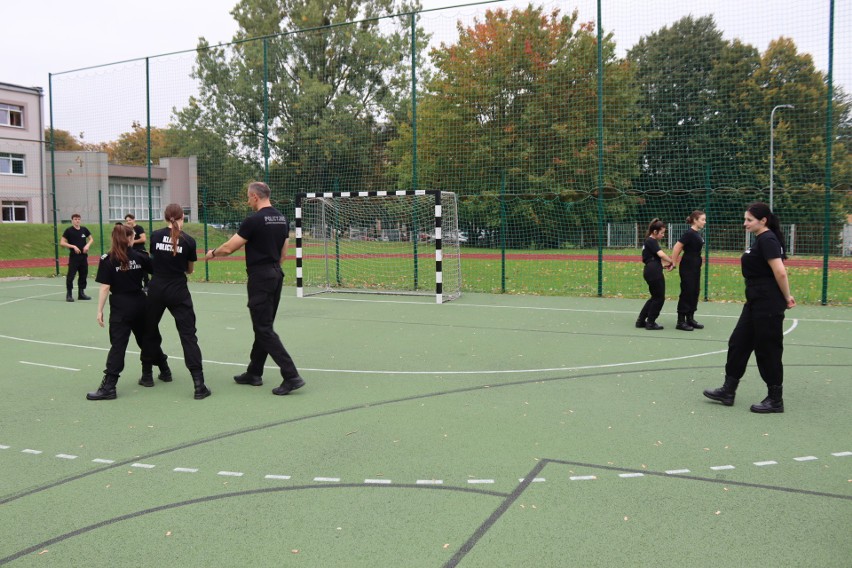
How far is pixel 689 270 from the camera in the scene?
10055mm

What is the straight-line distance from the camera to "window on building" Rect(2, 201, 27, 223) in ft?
134

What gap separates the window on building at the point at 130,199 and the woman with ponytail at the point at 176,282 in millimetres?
44325

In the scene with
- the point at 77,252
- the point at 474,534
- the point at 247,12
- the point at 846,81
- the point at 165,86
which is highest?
the point at 247,12

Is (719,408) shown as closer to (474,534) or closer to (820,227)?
(474,534)

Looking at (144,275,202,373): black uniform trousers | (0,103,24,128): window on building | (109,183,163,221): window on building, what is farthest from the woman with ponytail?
(109,183,163,221): window on building

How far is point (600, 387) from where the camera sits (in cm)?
664

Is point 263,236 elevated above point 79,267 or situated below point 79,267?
above

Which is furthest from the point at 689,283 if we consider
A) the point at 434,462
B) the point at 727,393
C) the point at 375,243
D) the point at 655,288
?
the point at 375,243

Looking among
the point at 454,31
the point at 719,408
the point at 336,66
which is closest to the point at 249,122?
the point at 336,66

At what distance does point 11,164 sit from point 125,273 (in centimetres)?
4039

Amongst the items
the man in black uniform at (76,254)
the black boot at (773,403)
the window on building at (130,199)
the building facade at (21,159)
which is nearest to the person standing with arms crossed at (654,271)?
the black boot at (773,403)

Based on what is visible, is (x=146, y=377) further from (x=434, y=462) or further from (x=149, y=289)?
(x=434, y=462)

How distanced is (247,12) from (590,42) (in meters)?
34.4

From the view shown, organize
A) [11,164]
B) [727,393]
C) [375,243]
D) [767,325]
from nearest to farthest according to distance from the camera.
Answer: [767,325], [727,393], [375,243], [11,164]
